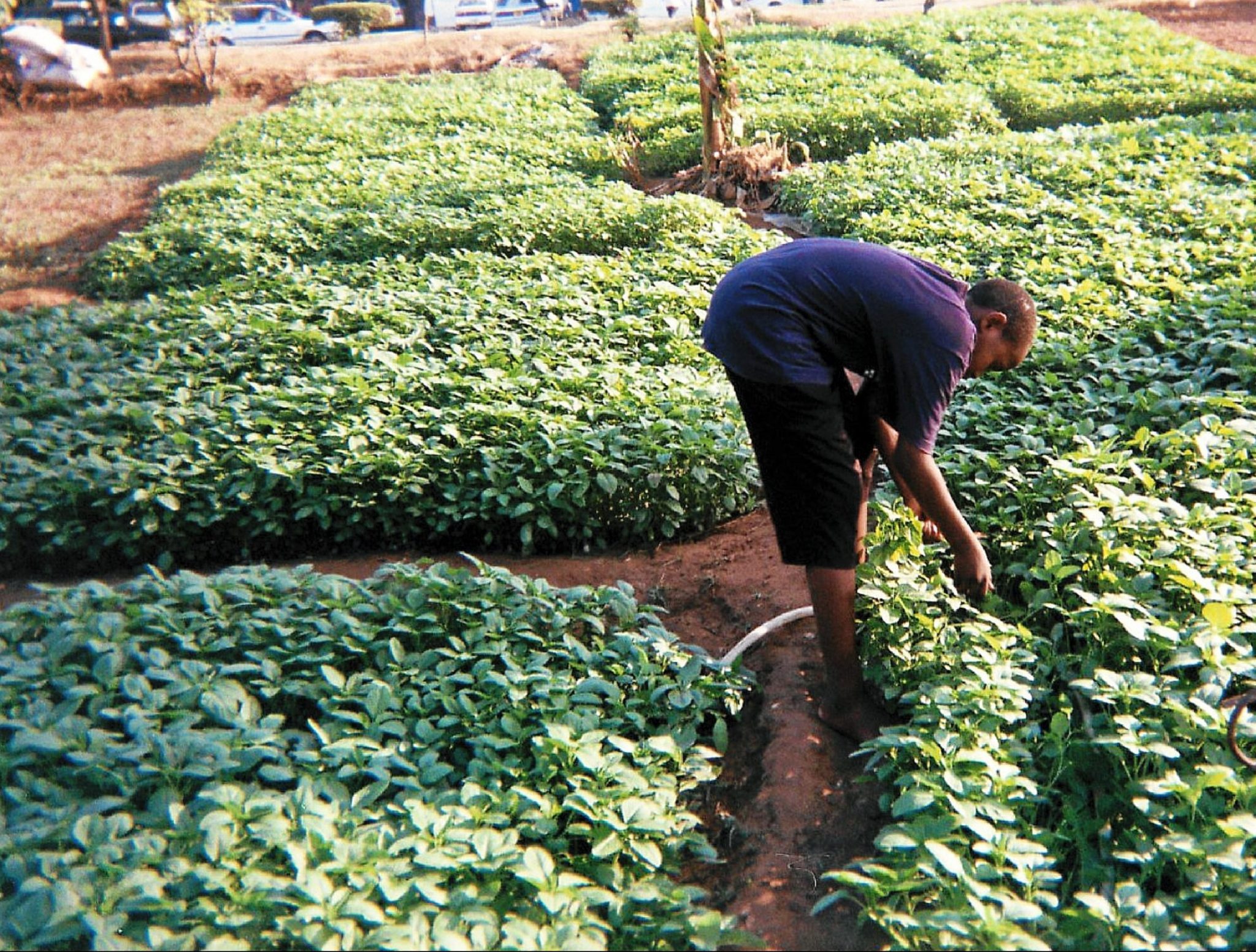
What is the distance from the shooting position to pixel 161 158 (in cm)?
1512

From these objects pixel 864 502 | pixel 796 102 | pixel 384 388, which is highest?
pixel 796 102

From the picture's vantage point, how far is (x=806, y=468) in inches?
117

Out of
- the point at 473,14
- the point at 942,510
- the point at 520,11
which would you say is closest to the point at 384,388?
the point at 942,510

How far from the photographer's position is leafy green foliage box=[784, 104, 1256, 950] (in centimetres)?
241

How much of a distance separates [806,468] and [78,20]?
27.2 meters

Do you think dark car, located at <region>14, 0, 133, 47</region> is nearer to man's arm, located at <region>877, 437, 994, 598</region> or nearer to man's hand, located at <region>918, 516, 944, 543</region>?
man's hand, located at <region>918, 516, 944, 543</region>

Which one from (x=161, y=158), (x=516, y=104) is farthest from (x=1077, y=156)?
(x=161, y=158)

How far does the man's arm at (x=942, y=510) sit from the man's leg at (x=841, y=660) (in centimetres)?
30

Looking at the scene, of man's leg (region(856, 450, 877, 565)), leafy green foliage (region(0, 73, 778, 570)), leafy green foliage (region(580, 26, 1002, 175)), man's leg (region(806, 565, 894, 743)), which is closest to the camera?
man's leg (region(806, 565, 894, 743))

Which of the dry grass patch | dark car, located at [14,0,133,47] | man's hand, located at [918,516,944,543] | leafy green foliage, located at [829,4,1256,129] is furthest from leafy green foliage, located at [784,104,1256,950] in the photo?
dark car, located at [14,0,133,47]

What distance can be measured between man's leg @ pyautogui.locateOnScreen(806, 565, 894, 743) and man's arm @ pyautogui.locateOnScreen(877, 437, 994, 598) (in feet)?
0.98

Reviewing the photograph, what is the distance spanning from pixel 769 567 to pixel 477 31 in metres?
21.9

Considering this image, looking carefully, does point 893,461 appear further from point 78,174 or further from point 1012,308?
point 78,174

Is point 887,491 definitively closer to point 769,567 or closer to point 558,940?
point 769,567
